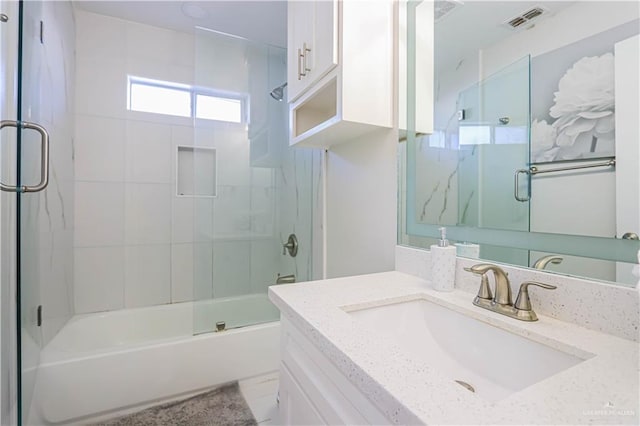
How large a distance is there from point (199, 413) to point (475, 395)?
5.05 ft

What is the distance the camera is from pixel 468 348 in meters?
0.70

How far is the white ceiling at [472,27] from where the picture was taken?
0.83 meters

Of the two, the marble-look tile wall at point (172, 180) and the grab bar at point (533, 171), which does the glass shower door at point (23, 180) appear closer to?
the marble-look tile wall at point (172, 180)

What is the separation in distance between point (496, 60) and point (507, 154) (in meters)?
0.29

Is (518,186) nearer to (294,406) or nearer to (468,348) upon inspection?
(468,348)

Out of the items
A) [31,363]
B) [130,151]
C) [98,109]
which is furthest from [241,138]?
[31,363]

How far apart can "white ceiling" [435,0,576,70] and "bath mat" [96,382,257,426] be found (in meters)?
1.78

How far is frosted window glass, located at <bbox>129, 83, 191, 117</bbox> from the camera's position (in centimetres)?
212

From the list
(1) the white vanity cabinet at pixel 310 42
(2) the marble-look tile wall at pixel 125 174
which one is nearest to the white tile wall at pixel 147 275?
(2) the marble-look tile wall at pixel 125 174

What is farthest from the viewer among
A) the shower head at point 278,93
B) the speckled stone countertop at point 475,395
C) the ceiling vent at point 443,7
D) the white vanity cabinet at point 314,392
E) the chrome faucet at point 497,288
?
the shower head at point 278,93

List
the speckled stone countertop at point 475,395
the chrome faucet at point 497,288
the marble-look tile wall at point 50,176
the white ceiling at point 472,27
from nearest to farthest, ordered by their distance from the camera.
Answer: the speckled stone countertop at point 475,395
the chrome faucet at point 497,288
the white ceiling at point 472,27
the marble-look tile wall at point 50,176

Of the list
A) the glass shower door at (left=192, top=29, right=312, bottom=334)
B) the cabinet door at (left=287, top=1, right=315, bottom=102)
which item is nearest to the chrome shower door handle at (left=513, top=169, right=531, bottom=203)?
the cabinet door at (left=287, top=1, right=315, bottom=102)

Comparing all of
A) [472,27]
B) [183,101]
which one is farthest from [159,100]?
[472,27]

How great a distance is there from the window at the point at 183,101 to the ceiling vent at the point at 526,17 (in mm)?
1704
